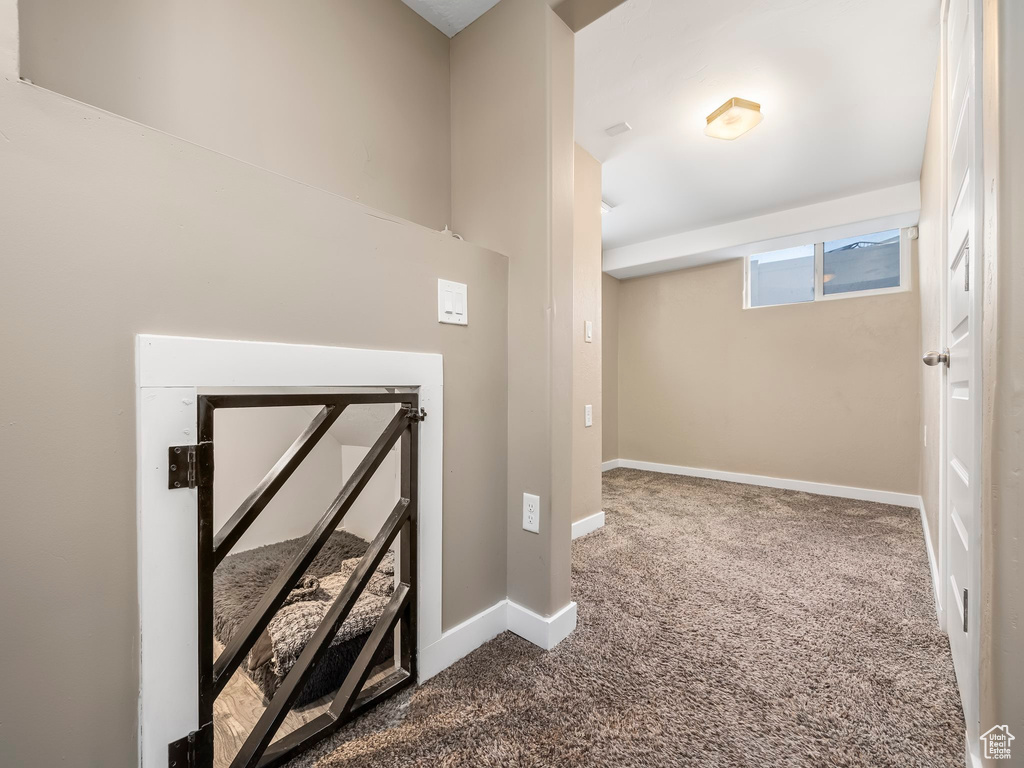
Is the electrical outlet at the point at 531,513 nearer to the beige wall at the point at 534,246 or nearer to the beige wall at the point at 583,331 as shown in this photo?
the beige wall at the point at 534,246

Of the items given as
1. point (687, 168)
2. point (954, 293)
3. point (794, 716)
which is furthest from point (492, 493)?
point (687, 168)

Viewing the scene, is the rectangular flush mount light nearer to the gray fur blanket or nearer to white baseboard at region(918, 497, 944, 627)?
white baseboard at region(918, 497, 944, 627)

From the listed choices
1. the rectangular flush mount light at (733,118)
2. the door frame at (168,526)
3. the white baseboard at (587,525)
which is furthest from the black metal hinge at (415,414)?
the rectangular flush mount light at (733,118)

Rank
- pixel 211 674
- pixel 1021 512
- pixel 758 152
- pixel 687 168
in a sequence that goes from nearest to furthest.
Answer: pixel 1021 512 < pixel 211 674 < pixel 758 152 < pixel 687 168

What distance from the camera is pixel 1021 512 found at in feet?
2.37

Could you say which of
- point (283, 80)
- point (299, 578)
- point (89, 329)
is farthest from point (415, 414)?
point (283, 80)

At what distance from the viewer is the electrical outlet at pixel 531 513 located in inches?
57.8

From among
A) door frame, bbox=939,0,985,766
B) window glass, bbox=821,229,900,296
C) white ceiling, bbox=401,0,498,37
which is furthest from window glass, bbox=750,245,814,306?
white ceiling, bbox=401,0,498,37

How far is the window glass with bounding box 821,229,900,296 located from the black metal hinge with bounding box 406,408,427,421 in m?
3.85

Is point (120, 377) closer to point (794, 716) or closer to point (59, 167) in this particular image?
point (59, 167)

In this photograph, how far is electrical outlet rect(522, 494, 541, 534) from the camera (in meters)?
1.47

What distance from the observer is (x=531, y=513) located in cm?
149

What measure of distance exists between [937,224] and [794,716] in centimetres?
200

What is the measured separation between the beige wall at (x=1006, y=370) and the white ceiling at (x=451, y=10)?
4.80 feet
